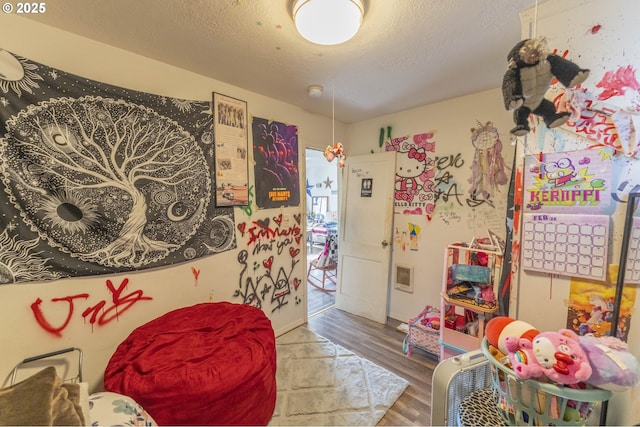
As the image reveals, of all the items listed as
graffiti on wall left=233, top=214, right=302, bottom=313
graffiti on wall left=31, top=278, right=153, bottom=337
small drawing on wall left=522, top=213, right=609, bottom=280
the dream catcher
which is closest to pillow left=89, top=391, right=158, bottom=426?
graffiti on wall left=31, top=278, right=153, bottom=337

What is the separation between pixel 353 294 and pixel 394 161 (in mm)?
1685

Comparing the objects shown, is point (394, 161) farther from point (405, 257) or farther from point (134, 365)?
point (134, 365)

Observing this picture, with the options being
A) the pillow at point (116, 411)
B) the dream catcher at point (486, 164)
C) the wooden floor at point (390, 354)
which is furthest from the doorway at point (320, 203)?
the pillow at point (116, 411)

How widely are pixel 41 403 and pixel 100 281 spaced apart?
0.84 meters

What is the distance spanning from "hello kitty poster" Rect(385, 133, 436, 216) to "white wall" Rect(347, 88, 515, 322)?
2.5 inches

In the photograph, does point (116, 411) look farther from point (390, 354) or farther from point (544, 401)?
point (390, 354)

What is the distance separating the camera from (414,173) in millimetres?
2648

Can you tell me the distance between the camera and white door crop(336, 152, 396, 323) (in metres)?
2.80

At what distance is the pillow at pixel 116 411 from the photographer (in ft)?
3.19

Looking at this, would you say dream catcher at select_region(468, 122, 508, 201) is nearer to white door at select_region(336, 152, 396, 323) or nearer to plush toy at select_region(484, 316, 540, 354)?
white door at select_region(336, 152, 396, 323)

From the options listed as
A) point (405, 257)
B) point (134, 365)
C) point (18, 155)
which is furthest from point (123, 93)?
point (405, 257)

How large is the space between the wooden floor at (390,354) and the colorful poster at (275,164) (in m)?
1.46

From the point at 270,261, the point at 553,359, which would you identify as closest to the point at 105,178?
the point at 270,261

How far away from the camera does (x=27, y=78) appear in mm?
1255
